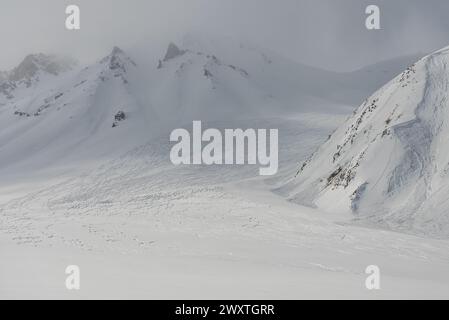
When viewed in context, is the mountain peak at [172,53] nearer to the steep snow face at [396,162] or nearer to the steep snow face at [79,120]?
the steep snow face at [79,120]

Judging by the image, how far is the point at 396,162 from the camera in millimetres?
Answer: 32062

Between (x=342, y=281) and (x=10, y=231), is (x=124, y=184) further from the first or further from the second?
(x=342, y=281)

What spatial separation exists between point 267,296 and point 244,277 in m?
3.17

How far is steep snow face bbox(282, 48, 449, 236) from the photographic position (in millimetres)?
27766

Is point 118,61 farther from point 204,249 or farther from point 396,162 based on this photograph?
point 204,249

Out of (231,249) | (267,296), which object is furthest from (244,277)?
(231,249)

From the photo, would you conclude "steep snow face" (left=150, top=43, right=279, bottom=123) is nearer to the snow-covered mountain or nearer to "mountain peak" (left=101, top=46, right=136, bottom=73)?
Answer: the snow-covered mountain

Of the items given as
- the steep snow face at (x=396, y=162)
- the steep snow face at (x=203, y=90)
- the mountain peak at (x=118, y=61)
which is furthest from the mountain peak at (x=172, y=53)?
the steep snow face at (x=396, y=162)

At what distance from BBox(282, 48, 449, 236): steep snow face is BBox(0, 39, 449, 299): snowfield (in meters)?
1.59

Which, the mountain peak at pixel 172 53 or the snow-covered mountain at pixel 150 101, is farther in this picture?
the mountain peak at pixel 172 53

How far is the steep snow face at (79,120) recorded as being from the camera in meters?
86.8

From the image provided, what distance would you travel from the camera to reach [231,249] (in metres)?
21.4

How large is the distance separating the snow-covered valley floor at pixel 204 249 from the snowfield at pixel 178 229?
2.5 inches

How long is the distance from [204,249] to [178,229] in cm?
595
